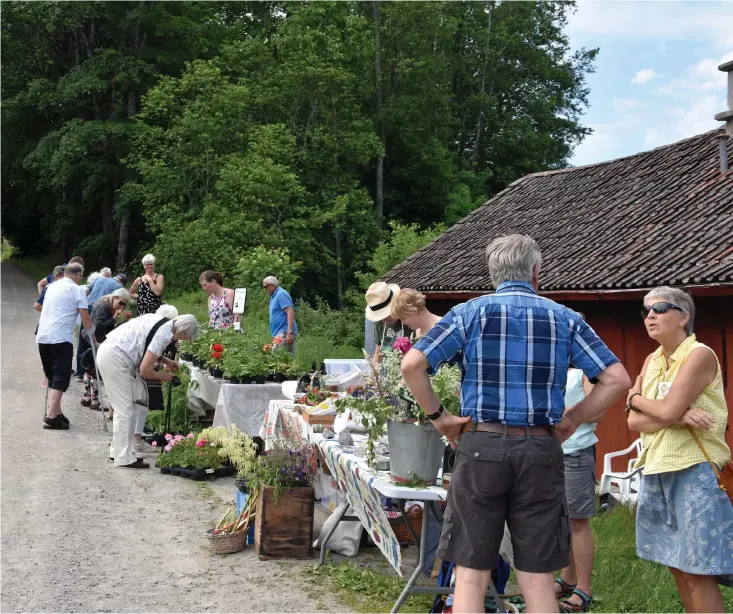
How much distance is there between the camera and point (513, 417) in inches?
133

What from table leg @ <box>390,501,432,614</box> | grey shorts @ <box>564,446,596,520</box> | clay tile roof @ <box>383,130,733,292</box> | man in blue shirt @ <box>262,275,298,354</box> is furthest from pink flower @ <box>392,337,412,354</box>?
man in blue shirt @ <box>262,275,298,354</box>

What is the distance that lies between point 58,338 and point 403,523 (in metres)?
6.14

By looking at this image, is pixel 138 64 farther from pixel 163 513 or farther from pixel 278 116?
pixel 163 513

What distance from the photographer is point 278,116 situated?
33562 millimetres

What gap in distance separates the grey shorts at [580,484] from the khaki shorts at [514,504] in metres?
1.58

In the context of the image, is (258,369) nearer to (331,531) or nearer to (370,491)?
(331,531)

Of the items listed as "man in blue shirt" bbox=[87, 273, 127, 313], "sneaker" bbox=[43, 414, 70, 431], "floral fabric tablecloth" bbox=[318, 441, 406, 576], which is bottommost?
"sneaker" bbox=[43, 414, 70, 431]

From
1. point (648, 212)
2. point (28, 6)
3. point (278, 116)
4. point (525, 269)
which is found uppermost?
point (28, 6)

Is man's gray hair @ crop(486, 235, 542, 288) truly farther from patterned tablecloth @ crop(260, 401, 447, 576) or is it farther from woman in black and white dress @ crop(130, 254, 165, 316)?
woman in black and white dress @ crop(130, 254, 165, 316)

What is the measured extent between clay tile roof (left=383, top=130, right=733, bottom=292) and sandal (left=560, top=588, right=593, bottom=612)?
175 inches

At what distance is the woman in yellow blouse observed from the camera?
3.99 meters

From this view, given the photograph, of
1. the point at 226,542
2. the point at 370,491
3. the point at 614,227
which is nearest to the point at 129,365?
the point at 226,542

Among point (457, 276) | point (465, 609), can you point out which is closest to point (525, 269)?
point (465, 609)

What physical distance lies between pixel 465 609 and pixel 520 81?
42.7 m
